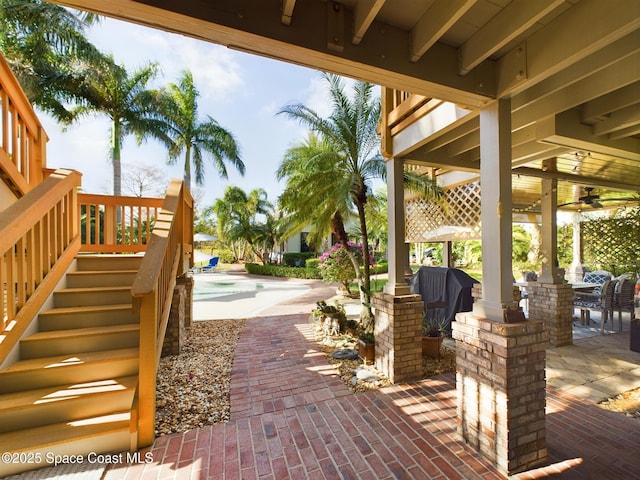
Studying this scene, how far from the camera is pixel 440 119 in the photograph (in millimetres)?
3000

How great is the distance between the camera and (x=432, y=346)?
4.11 metres

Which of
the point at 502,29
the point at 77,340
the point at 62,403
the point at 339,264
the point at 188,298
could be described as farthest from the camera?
the point at 339,264

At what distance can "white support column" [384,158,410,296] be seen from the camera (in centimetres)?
357

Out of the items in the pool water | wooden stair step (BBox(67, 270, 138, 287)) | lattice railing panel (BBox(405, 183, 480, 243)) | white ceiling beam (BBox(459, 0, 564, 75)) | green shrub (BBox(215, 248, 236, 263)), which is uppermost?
white ceiling beam (BBox(459, 0, 564, 75))

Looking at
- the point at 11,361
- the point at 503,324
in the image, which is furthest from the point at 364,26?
the point at 11,361

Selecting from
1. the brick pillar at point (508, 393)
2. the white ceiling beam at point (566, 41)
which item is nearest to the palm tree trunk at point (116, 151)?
the white ceiling beam at point (566, 41)

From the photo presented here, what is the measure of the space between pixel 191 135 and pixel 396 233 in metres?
13.3

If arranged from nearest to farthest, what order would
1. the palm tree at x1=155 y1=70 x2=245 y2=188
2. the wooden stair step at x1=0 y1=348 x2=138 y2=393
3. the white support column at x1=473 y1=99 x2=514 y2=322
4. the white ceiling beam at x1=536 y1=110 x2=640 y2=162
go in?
1. the white support column at x1=473 y1=99 x2=514 y2=322
2. the wooden stair step at x1=0 y1=348 x2=138 y2=393
3. the white ceiling beam at x1=536 y1=110 x2=640 y2=162
4. the palm tree at x1=155 y1=70 x2=245 y2=188

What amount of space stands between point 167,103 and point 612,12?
14.1m

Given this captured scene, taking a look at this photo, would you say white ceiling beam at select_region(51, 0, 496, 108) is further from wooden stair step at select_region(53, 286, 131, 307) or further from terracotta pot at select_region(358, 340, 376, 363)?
terracotta pot at select_region(358, 340, 376, 363)

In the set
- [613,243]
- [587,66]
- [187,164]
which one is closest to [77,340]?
[587,66]

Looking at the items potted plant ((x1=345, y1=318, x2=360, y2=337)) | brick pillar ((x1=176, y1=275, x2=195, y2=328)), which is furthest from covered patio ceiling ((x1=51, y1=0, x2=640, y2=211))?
brick pillar ((x1=176, y1=275, x2=195, y2=328))

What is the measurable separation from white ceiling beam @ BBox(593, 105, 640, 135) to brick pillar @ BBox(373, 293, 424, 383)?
3069mm

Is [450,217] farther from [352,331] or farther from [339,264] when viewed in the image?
[352,331]
